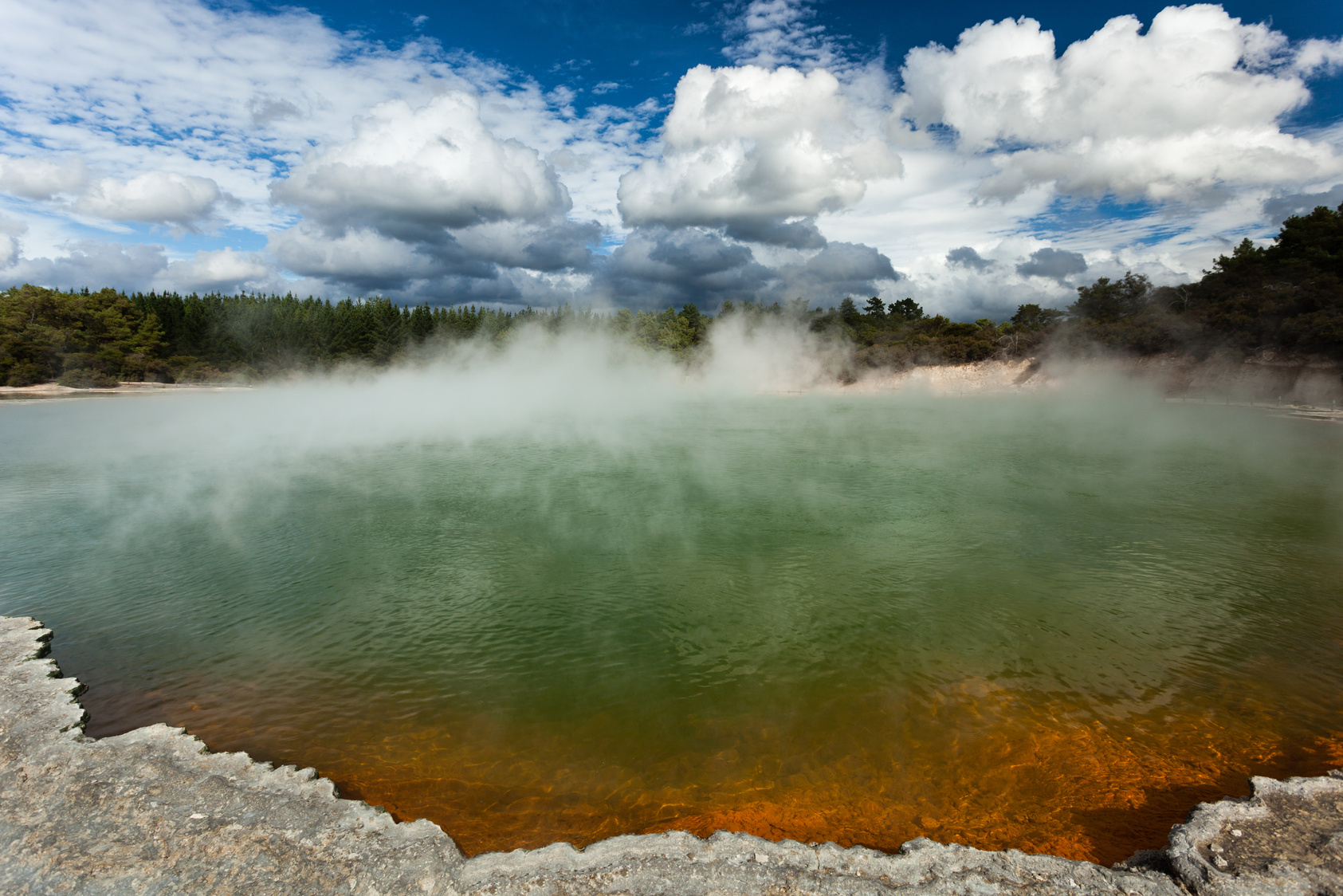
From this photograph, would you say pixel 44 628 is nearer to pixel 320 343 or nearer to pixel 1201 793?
pixel 1201 793

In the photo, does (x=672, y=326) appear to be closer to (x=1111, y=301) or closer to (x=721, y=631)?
(x=1111, y=301)

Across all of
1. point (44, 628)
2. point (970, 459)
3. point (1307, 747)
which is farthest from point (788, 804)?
point (970, 459)

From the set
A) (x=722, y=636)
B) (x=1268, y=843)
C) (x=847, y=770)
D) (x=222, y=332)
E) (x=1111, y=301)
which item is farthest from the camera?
(x=222, y=332)

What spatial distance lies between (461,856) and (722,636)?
3604mm

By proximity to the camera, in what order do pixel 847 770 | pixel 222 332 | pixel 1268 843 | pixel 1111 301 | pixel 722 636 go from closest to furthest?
1. pixel 1268 843
2. pixel 847 770
3. pixel 722 636
4. pixel 1111 301
5. pixel 222 332

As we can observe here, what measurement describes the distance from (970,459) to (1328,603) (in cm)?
1009

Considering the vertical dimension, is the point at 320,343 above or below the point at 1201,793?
above

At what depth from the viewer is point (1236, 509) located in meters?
11.7

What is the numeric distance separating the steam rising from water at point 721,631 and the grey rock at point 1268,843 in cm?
51

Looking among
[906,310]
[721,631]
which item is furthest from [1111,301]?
[721,631]

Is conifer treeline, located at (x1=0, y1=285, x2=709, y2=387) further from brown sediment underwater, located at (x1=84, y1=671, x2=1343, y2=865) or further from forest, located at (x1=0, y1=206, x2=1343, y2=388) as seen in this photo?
brown sediment underwater, located at (x1=84, y1=671, x2=1343, y2=865)

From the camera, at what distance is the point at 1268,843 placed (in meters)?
3.53

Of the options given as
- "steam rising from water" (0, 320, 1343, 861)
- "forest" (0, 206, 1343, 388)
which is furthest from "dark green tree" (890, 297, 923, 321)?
"steam rising from water" (0, 320, 1343, 861)

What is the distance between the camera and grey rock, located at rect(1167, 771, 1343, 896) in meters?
3.20
